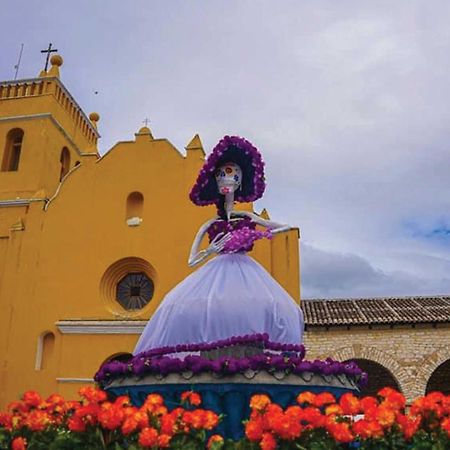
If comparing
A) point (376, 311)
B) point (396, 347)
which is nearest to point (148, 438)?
point (396, 347)

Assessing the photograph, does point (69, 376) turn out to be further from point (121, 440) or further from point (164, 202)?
point (121, 440)

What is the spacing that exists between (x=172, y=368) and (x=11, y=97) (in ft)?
46.2

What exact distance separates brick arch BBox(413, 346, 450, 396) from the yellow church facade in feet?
14.0

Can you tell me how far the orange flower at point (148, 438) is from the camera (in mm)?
2543

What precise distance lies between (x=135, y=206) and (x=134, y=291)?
6.75ft

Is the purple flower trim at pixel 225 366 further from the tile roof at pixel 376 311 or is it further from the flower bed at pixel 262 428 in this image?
the tile roof at pixel 376 311

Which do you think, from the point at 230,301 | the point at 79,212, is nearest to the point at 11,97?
the point at 79,212

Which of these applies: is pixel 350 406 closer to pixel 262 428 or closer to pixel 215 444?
pixel 262 428

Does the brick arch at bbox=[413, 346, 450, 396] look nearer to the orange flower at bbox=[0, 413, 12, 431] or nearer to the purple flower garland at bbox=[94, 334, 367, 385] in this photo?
the purple flower garland at bbox=[94, 334, 367, 385]

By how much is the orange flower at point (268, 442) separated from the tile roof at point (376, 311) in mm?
11792

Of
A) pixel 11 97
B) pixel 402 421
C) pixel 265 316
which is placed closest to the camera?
pixel 402 421

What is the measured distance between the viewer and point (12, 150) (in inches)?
632

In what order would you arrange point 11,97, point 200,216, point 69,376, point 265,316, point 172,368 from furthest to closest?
point 11,97 → point 200,216 → point 69,376 → point 265,316 → point 172,368

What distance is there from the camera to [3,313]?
12641 mm
